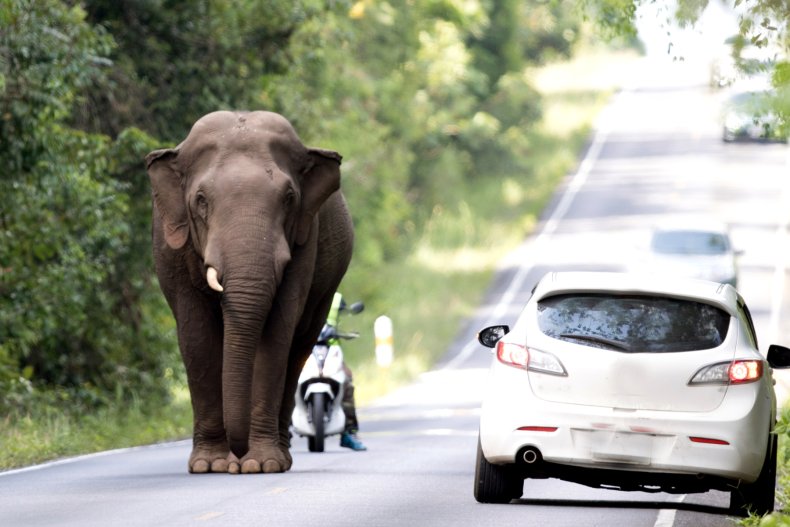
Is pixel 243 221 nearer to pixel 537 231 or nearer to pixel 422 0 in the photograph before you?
pixel 422 0

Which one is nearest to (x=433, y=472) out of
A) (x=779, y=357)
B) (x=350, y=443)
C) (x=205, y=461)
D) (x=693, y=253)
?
(x=205, y=461)

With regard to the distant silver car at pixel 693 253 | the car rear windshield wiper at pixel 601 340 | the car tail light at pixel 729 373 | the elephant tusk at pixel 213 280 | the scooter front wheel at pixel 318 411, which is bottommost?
the scooter front wheel at pixel 318 411

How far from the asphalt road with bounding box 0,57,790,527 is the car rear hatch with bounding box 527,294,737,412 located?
82 centimetres

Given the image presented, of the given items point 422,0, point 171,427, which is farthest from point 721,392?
point 422,0

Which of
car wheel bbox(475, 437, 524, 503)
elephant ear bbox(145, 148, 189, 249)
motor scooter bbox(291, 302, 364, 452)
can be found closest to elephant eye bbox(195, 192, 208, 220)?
elephant ear bbox(145, 148, 189, 249)

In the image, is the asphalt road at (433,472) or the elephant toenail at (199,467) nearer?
the asphalt road at (433,472)

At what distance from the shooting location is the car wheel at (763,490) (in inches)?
523

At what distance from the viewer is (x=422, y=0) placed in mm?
55312

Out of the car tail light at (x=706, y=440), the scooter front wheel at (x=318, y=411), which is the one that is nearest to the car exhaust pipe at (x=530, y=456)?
the car tail light at (x=706, y=440)

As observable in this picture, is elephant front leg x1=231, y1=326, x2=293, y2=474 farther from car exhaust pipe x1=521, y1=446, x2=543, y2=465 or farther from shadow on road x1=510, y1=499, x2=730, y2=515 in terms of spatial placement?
car exhaust pipe x1=521, y1=446, x2=543, y2=465

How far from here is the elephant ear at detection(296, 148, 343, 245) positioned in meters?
17.0

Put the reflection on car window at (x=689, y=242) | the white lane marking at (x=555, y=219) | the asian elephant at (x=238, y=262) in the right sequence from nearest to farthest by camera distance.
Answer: the asian elephant at (x=238, y=262), the reflection on car window at (x=689, y=242), the white lane marking at (x=555, y=219)

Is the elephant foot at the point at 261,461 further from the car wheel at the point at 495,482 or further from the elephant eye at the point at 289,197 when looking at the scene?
the car wheel at the point at 495,482

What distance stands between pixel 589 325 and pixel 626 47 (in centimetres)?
11927
